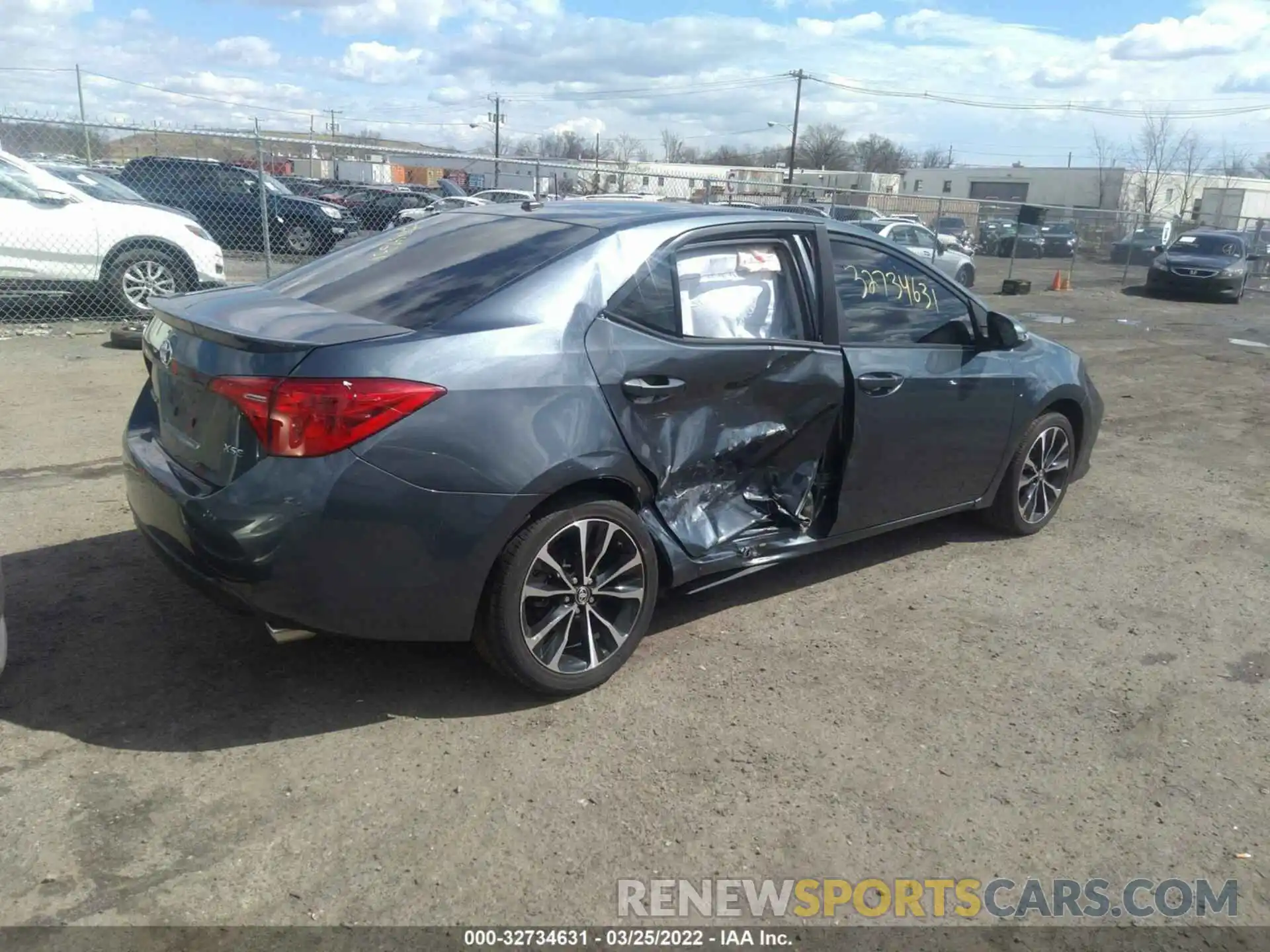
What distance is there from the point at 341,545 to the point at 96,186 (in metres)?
10.2

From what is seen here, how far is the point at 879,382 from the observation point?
14.3ft

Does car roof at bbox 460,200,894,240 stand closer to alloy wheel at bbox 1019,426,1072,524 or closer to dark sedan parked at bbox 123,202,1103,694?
dark sedan parked at bbox 123,202,1103,694

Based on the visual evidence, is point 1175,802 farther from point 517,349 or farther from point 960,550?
point 517,349

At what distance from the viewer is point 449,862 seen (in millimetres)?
2744

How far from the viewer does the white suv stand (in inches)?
380

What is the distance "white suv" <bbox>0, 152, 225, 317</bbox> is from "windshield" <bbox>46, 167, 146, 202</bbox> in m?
0.42

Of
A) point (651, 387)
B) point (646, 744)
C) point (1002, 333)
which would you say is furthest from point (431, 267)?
point (1002, 333)

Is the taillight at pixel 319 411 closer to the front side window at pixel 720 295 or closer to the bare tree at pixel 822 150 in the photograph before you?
the front side window at pixel 720 295

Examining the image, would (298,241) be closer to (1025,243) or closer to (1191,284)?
(1191,284)

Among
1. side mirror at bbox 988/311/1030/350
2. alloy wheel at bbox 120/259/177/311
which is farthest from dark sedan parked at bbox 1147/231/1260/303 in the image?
alloy wheel at bbox 120/259/177/311

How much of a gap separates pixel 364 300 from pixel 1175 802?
125 inches

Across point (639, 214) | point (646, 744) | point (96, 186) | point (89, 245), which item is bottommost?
point (646, 744)

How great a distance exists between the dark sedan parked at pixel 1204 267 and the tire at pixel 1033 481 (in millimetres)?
18728

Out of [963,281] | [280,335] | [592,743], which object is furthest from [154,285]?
[963,281]
